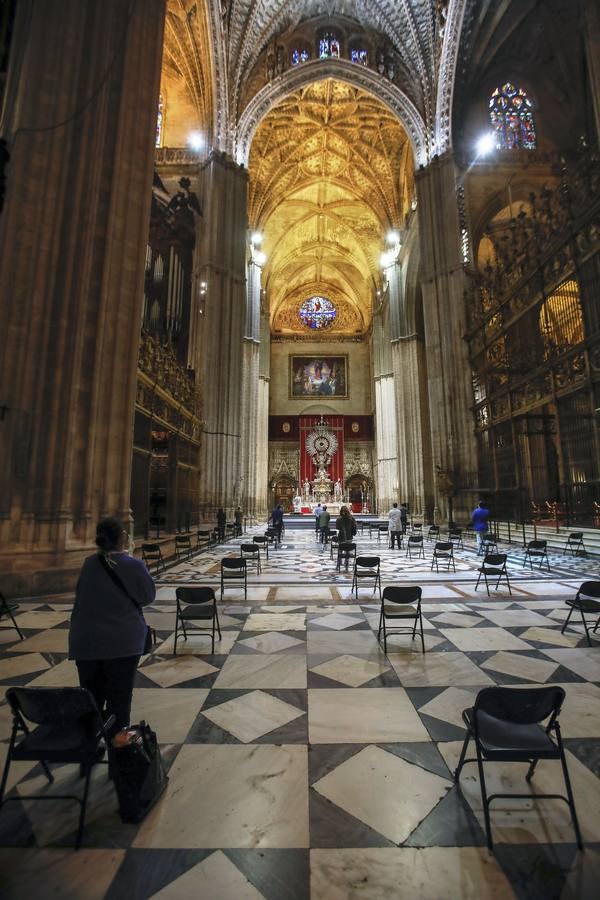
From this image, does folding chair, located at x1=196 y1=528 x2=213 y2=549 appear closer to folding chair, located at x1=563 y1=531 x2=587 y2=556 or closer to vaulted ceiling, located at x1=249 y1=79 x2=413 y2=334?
folding chair, located at x1=563 y1=531 x2=587 y2=556

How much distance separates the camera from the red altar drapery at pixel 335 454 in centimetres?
3441

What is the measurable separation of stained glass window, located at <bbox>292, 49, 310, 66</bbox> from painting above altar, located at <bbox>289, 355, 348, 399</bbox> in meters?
20.2

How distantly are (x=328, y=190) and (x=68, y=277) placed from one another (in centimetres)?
2888

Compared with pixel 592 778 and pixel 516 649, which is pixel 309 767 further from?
pixel 516 649

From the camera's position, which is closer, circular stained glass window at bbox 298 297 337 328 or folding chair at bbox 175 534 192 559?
folding chair at bbox 175 534 192 559

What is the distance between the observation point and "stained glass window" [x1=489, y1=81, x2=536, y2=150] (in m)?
18.4

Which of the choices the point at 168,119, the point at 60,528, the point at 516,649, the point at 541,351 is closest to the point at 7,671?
the point at 60,528

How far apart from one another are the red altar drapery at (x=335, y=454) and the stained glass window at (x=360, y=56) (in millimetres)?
22330

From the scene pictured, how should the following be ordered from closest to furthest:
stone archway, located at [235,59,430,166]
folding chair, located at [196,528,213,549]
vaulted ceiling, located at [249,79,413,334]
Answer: folding chair, located at [196,528,213,549], stone archway, located at [235,59,430,166], vaulted ceiling, located at [249,79,413,334]

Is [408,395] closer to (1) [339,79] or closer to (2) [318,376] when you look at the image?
(2) [318,376]

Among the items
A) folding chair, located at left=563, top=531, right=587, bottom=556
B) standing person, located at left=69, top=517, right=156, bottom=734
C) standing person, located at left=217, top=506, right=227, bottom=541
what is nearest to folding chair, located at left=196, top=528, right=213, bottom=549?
standing person, located at left=217, top=506, right=227, bottom=541

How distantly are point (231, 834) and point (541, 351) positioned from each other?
13.4 meters

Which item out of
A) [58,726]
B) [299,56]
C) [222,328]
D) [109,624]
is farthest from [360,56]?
[58,726]

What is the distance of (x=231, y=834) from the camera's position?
1.63 meters
